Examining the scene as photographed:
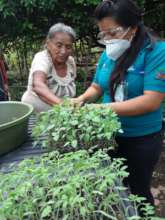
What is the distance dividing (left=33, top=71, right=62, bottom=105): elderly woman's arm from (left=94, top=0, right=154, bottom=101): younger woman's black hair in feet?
1.22

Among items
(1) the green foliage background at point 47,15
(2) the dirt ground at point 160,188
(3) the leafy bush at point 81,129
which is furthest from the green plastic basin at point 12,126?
(1) the green foliage background at point 47,15

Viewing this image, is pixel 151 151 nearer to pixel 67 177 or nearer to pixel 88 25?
pixel 67 177

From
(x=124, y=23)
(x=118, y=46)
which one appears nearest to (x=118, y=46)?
(x=118, y=46)

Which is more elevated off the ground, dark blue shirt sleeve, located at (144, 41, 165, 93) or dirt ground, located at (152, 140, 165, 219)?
dark blue shirt sleeve, located at (144, 41, 165, 93)

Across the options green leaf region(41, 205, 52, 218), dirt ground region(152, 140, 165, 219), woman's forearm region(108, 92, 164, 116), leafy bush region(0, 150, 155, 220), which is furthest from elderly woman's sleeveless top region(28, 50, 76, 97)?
dirt ground region(152, 140, 165, 219)

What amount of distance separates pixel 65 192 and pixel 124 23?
96 centimetres

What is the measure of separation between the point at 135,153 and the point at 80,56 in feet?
11.9

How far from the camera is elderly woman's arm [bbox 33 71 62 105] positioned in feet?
6.17

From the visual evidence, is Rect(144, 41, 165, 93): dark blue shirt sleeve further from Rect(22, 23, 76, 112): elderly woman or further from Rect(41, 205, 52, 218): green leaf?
Rect(41, 205, 52, 218): green leaf

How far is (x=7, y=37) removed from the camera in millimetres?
4688

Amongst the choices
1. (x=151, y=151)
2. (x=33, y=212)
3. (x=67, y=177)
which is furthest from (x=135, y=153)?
(x=33, y=212)

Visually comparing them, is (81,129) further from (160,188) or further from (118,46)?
(160,188)

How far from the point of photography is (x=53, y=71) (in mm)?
2043

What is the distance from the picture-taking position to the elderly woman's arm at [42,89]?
74.1 inches
